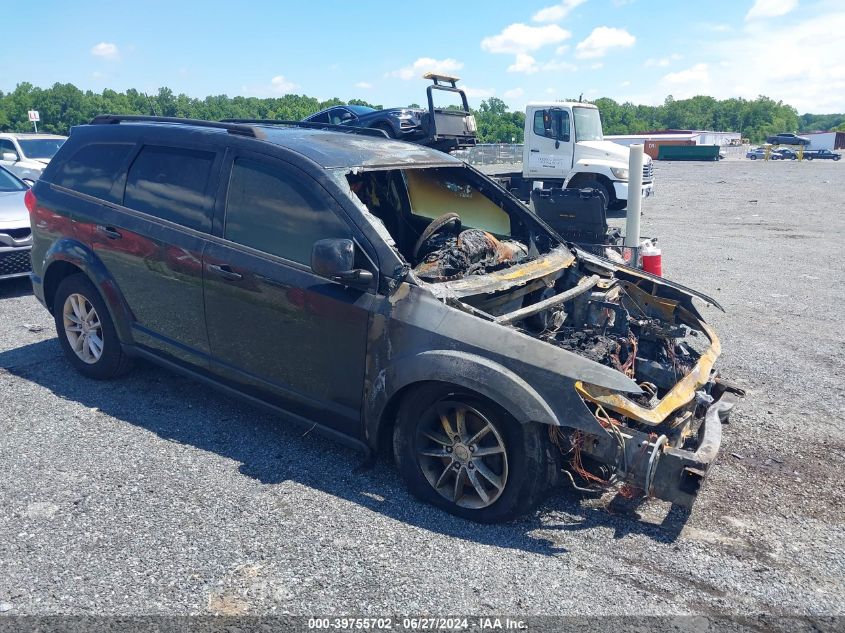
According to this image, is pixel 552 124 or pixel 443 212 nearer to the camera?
pixel 443 212

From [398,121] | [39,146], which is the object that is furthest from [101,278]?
[39,146]

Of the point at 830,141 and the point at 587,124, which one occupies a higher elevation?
the point at 830,141

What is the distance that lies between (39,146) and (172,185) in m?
12.5

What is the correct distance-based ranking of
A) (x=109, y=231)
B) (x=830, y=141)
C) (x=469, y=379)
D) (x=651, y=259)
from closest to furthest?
(x=469, y=379)
(x=109, y=231)
(x=651, y=259)
(x=830, y=141)

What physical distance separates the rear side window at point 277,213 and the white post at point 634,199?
5.52m

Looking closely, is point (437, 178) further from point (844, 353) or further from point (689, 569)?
point (844, 353)

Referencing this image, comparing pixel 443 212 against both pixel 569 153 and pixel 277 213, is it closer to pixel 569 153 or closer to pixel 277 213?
pixel 277 213

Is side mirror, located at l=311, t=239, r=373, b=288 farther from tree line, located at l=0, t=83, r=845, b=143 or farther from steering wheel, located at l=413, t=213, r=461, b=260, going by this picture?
tree line, located at l=0, t=83, r=845, b=143

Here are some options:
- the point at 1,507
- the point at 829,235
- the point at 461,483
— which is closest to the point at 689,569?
the point at 461,483

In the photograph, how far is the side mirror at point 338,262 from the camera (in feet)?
11.8

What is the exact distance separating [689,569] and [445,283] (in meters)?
1.92

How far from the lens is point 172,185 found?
15.1 ft

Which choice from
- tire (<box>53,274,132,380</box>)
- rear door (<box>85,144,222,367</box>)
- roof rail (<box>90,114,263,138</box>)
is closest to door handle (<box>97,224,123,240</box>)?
rear door (<box>85,144,222,367</box>)

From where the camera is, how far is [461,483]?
3633 millimetres
